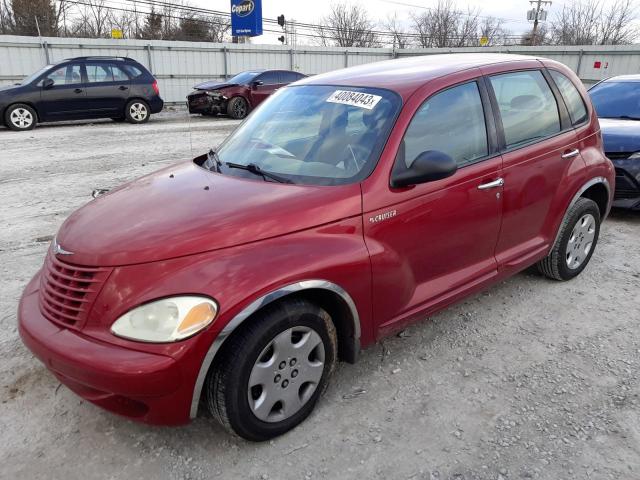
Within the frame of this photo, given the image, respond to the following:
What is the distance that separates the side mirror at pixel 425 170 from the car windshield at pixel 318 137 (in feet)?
0.54

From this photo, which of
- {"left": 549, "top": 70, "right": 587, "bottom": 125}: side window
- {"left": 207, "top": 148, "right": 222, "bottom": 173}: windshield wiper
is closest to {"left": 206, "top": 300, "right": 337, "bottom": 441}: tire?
{"left": 207, "top": 148, "right": 222, "bottom": 173}: windshield wiper

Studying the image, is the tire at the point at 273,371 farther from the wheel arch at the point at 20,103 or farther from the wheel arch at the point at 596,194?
the wheel arch at the point at 20,103

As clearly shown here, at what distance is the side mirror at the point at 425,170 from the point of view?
266cm

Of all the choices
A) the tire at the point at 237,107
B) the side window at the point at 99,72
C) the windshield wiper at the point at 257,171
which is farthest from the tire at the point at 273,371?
the tire at the point at 237,107

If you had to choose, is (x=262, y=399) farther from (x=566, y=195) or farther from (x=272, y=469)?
(x=566, y=195)

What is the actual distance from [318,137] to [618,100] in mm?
5493

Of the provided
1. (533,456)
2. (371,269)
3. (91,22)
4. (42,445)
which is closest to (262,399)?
(371,269)

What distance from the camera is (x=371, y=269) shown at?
2623mm

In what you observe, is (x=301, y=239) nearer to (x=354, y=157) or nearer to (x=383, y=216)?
(x=383, y=216)

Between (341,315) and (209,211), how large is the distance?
0.86 metres

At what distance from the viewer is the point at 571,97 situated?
401cm


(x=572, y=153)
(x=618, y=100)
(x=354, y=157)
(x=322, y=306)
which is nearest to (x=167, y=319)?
(x=322, y=306)

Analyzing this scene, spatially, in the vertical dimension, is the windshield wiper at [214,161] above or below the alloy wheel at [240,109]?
above

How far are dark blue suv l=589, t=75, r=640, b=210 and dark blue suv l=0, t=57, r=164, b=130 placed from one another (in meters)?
11.5
